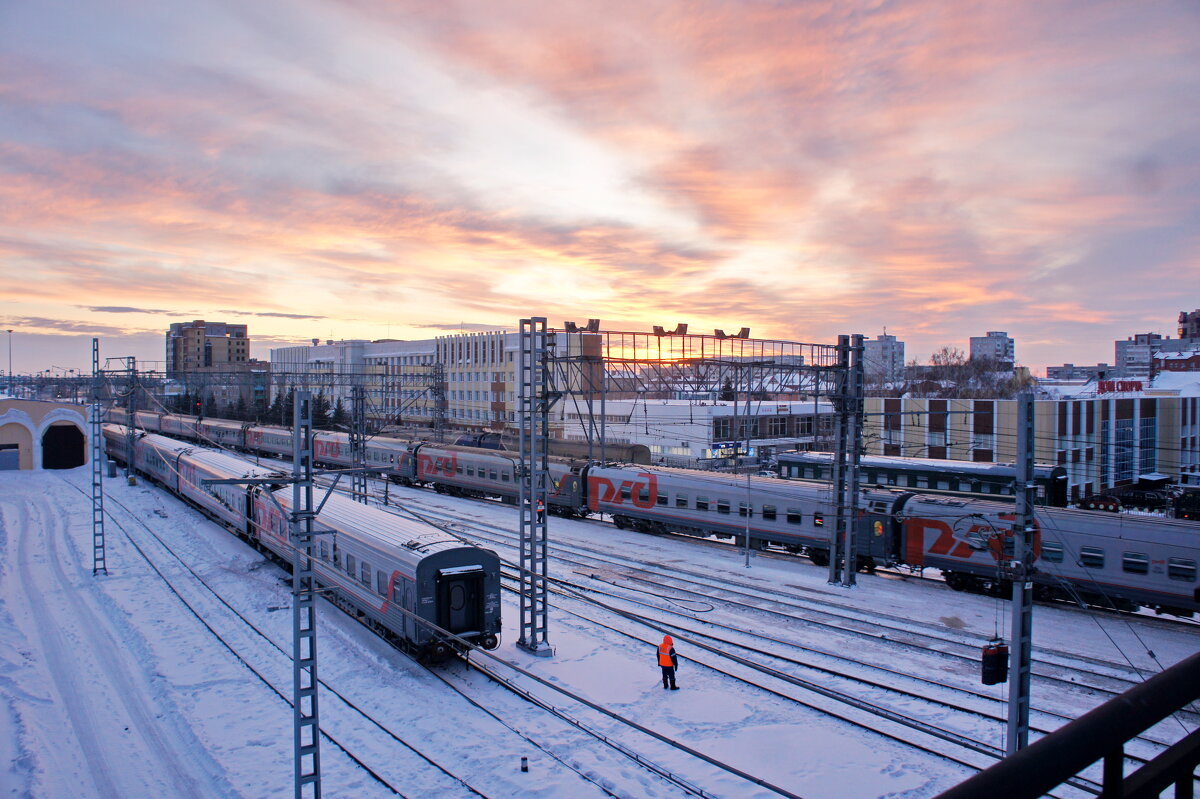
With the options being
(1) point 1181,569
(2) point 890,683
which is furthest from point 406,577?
(1) point 1181,569

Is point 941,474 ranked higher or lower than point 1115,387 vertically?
lower

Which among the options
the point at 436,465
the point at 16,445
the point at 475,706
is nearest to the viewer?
the point at 475,706

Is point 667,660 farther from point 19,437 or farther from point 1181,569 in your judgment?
point 19,437

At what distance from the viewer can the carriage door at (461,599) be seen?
15688 millimetres

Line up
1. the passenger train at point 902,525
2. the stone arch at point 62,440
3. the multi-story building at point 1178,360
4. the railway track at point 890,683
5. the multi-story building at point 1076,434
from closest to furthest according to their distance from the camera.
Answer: the railway track at point 890,683 → the passenger train at point 902,525 → the multi-story building at point 1076,434 → the stone arch at point 62,440 → the multi-story building at point 1178,360

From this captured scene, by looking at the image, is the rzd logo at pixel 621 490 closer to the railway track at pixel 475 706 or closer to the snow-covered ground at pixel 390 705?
the snow-covered ground at pixel 390 705

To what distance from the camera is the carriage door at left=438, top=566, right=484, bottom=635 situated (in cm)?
1569

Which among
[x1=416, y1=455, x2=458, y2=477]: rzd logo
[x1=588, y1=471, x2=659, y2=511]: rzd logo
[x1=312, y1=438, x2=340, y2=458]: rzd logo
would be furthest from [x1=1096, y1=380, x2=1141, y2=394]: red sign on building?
[x1=312, y1=438, x2=340, y2=458]: rzd logo

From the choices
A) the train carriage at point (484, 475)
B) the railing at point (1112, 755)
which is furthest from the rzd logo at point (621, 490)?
the railing at point (1112, 755)

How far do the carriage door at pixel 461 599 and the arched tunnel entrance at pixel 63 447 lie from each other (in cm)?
5763

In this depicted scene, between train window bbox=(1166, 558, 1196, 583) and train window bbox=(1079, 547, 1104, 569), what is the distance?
147 centimetres

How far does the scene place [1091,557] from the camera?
20062 mm

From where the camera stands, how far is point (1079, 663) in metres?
16.5

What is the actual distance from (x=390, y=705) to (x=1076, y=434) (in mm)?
46415
